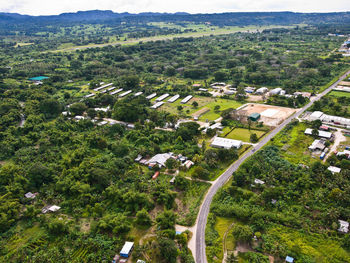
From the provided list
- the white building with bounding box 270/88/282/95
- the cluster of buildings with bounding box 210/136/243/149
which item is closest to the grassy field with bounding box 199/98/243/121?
the white building with bounding box 270/88/282/95

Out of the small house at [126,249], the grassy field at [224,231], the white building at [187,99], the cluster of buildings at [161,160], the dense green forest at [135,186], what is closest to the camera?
the small house at [126,249]

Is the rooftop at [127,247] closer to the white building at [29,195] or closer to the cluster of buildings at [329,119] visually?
the white building at [29,195]

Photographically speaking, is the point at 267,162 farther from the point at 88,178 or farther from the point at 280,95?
the point at 280,95

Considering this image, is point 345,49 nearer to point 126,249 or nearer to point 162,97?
point 162,97

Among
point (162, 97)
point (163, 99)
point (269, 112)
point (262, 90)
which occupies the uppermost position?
point (262, 90)

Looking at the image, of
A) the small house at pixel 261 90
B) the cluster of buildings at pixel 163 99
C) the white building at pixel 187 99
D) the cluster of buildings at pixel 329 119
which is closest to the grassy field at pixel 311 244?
the cluster of buildings at pixel 329 119

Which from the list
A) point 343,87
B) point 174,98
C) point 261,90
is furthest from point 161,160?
point 343,87
